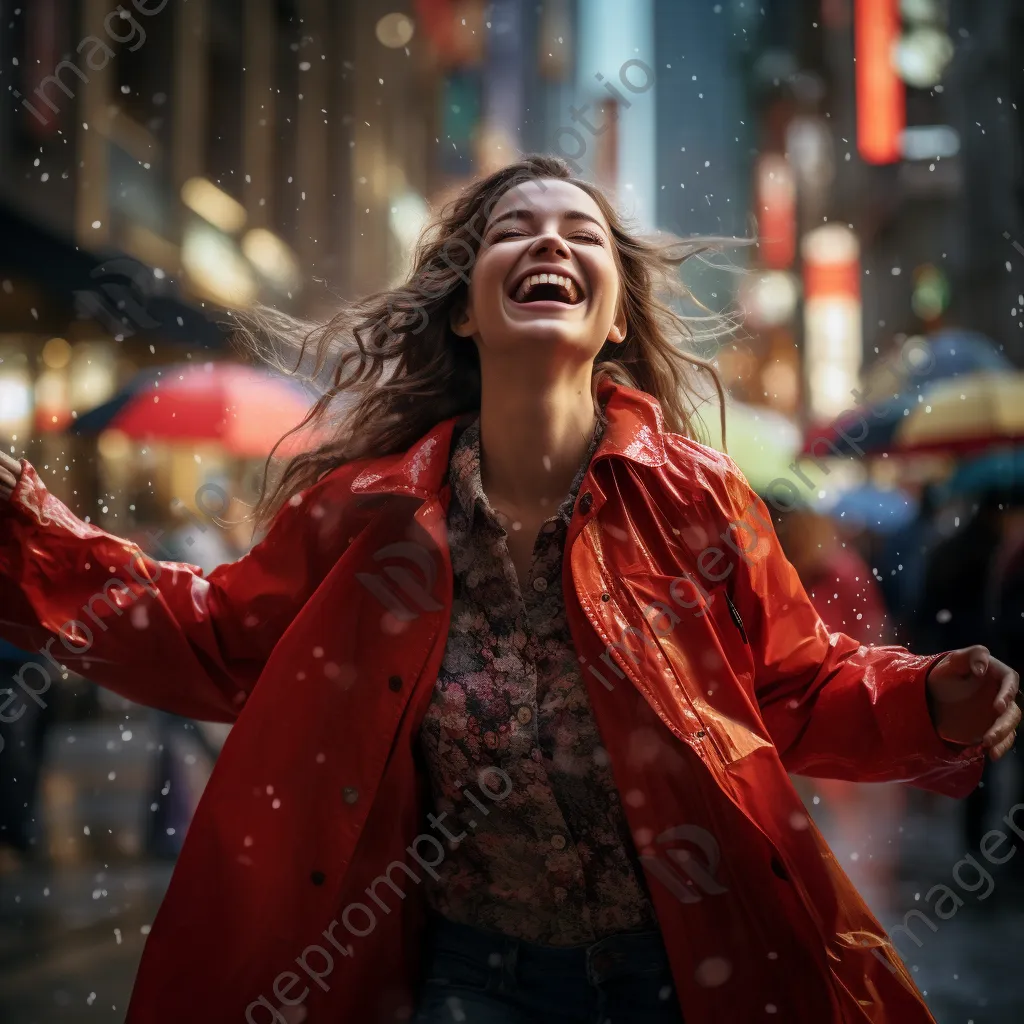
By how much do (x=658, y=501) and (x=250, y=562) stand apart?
2.67 ft

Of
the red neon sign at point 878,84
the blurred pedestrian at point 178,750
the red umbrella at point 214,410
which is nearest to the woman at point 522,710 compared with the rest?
the red umbrella at point 214,410

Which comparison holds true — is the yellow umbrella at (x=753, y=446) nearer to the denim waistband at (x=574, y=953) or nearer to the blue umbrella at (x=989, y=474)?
the blue umbrella at (x=989, y=474)

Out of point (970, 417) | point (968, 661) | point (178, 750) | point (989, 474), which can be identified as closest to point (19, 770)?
point (178, 750)

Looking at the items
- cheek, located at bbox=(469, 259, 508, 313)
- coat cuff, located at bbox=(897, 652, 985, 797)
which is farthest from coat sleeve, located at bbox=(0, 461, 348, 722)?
coat cuff, located at bbox=(897, 652, 985, 797)

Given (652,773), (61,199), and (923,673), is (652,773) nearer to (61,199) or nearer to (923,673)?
(923,673)

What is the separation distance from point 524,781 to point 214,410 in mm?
4237

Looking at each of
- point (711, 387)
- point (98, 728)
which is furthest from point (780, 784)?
point (98, 728)

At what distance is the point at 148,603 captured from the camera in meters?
2.36

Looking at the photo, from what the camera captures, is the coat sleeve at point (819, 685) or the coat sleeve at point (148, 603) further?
the coat sleeve at point (148, 603)

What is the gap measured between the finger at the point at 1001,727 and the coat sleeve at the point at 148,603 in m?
1.23

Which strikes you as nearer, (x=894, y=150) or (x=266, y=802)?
(x=266, y=802)

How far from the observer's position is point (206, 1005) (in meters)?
2.18

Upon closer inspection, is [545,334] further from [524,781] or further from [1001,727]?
[1001,727]

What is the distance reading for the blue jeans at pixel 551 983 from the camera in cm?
214
